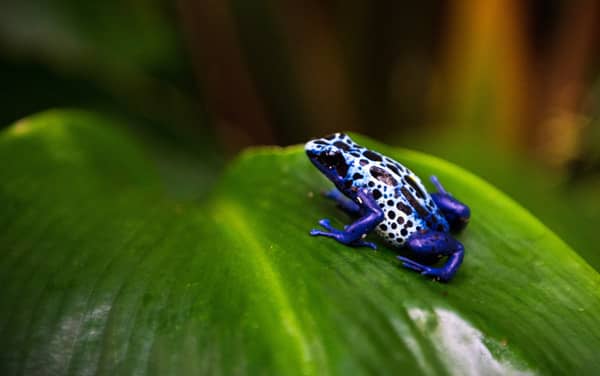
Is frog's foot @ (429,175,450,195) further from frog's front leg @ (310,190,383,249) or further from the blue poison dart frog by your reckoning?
frog's front leg @ (310,190,383,249)

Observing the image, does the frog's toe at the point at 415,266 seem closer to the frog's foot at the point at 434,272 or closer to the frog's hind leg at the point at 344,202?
the frog's foot at the point at 434,272

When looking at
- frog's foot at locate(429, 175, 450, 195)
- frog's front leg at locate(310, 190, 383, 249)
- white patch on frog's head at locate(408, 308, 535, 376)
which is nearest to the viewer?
white patch on frog's head at locate(408, 308, 535, 376)

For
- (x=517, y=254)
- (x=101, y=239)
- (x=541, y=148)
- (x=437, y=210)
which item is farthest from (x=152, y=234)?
(x=541, y=148)

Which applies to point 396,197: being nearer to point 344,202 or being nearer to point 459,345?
point 344,202

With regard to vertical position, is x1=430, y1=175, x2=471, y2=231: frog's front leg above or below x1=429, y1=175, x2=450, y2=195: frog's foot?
below

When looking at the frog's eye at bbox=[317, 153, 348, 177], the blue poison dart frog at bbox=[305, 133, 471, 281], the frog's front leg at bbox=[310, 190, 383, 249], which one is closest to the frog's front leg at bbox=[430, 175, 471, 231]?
the blue poison dart frog at bbox=[305, 133, 471, 281]

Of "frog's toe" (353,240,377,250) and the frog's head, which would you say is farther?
the frog's head

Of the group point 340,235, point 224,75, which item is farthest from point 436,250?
point 224,75
